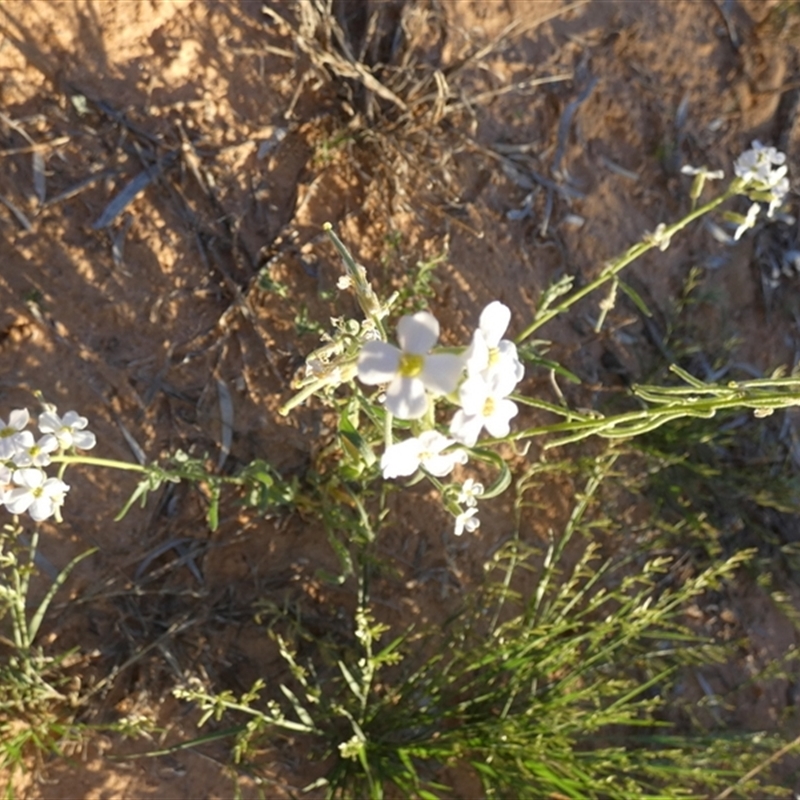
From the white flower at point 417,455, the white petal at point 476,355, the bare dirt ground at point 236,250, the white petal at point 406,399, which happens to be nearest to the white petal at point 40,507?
the bare dirt ground at point 236,250

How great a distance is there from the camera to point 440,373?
4.59ft

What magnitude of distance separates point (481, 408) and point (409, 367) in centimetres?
15

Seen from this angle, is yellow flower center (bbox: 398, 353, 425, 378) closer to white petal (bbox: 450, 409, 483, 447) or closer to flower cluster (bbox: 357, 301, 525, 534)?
flower cluster (bbox: 357, 301, 525, 534)

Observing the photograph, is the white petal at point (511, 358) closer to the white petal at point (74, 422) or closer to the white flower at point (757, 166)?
the white petal at point (74, 422)

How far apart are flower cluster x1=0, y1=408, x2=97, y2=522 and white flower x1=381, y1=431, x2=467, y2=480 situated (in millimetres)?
808

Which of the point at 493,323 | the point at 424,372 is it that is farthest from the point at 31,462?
the point at 493,323

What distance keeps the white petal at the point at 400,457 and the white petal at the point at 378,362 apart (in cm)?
18

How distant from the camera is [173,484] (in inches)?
102

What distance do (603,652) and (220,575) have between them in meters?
1.27

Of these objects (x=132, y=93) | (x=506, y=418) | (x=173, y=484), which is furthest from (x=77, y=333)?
(x=506, y=418)

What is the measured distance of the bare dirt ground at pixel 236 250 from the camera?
2.50 meters

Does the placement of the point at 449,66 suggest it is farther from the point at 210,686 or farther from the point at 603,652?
the point at 210,686

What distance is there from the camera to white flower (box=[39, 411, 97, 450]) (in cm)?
187

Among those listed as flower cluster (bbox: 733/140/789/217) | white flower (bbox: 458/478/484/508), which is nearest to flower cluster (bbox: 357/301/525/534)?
white flower (bbox: 458/478/484/508)
